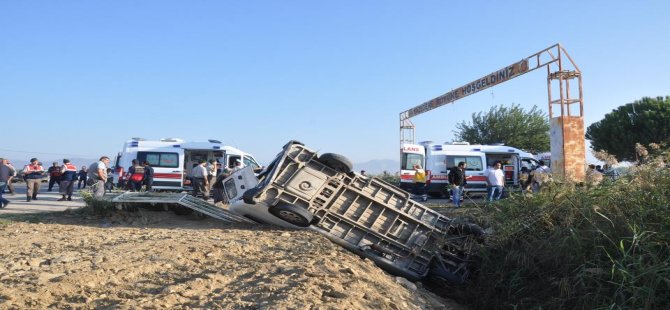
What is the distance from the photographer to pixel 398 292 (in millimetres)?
4977

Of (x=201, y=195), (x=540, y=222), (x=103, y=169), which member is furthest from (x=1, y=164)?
(x=540, y=222)

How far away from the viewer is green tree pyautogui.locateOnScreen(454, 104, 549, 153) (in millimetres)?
36906

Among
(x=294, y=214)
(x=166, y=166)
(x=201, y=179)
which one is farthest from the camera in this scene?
(x=166, y=166)

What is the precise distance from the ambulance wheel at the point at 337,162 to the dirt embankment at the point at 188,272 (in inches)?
Result: 44.6

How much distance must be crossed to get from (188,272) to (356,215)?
320 cm

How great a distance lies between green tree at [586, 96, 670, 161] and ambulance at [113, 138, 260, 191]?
77.8ft

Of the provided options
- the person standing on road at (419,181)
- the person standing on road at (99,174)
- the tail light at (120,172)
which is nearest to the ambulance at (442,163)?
the person standing on road at (419,181)

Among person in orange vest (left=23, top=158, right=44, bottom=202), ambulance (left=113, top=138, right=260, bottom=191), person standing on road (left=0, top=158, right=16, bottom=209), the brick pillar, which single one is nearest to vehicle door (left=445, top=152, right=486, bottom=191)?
the brick pillar

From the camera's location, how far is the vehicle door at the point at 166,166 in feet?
56.3

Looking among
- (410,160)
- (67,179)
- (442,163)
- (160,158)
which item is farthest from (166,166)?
(442,163)

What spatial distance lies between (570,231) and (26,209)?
38.2 ft

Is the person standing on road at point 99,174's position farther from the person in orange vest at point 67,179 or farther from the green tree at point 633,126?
the green tree at point 633,126

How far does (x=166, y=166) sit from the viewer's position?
17.3 meters

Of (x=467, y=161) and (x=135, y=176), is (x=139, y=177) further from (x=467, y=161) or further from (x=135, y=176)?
(x=467, y=161)
